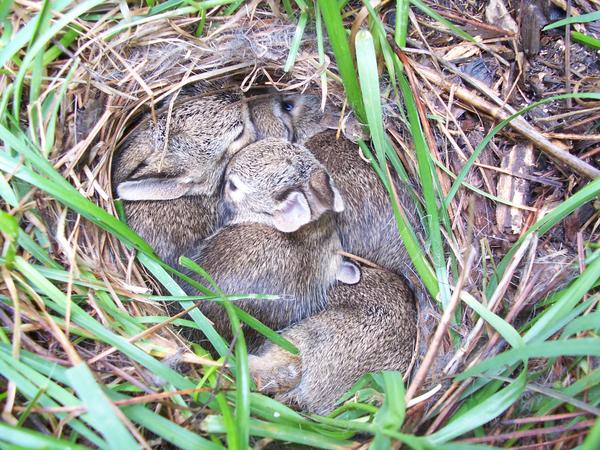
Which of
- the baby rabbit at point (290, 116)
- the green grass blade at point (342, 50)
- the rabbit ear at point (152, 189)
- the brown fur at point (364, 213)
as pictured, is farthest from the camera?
the baby rabbit at point (290, 116)

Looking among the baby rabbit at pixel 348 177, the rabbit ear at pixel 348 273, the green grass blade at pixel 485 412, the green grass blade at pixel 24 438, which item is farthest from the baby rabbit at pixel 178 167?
A: the green grass blade at pixel 485 412

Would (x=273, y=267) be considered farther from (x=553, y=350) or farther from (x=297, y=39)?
(x=553, y=350)

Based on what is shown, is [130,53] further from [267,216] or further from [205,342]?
[205,342]

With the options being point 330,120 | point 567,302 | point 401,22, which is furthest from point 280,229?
point 567,302

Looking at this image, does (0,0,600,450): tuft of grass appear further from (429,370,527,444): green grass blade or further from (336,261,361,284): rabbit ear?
(336,261,361,284): rabbit ear

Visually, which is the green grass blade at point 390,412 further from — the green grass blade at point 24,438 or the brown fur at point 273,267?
the green grass blade at point 24,438

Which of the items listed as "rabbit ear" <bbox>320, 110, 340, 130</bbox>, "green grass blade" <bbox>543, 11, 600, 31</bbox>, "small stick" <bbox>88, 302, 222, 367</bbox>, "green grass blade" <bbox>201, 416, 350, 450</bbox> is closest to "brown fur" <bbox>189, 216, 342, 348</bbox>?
"small stick" <bbox>88, 302, 222, 367</bbox>

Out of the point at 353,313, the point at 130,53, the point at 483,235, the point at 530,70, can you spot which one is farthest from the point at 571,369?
the point at 130,53
